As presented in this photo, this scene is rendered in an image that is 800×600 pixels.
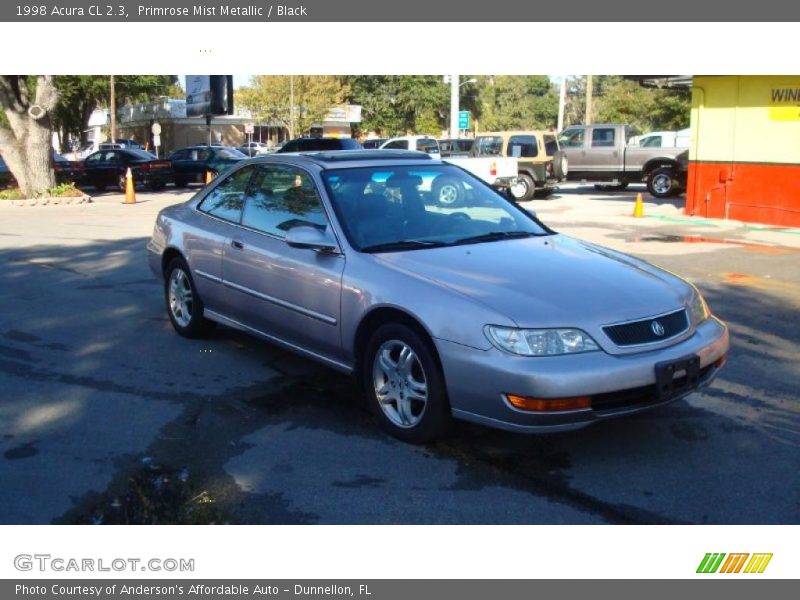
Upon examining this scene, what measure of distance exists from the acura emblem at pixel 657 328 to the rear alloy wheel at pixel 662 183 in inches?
763

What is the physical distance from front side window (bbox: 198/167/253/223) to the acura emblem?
317 cm

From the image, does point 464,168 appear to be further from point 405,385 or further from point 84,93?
A: point 84,93

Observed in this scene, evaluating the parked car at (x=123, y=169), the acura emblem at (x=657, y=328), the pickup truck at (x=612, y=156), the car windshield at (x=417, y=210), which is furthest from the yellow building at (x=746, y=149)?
the parked car at (x=123, y=169)

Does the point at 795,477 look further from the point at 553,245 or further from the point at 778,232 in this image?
the point at 778,232

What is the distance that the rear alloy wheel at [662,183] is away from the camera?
22734 mm

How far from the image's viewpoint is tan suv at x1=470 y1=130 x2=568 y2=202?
76.7ft

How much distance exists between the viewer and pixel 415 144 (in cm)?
2731

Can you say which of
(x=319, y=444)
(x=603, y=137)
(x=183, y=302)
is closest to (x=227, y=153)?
(x=603, y=137)

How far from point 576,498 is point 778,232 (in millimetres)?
12122

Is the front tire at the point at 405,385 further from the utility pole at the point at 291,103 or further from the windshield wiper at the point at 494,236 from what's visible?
the utility pole at the point at 291,103

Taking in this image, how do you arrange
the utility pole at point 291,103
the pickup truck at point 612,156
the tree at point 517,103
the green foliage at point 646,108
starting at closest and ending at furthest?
the pickup truck at point 612,156 < the green foliage at point 646,108 < the utility pole at point 291,103 < the tree at point 517,103

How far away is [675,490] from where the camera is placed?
4.20m

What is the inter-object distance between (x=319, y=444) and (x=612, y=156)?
21.9 m

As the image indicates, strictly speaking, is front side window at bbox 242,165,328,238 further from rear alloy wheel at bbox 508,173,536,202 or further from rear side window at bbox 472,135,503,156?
rear side window at bbox 472,135,503,156
